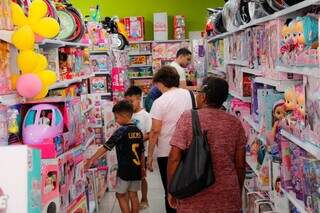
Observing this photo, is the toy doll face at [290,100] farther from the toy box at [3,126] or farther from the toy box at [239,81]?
the toy box at [239,81]

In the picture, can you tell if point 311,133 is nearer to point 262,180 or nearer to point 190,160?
point 190,160

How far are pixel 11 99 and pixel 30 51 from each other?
323 millimetres

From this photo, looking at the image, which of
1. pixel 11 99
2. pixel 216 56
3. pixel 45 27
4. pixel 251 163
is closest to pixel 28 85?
pixel 11 99

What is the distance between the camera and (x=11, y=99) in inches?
112

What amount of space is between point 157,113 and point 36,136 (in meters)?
1.78

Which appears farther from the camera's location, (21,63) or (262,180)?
(262,180)

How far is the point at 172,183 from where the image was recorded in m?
3.06

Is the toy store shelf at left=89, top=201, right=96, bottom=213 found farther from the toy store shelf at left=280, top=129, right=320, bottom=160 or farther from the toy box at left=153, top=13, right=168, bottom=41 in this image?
the toy box at left=153, top=13, right=168, bottom=41

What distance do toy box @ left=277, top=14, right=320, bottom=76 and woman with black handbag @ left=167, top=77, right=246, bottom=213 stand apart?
487 millimetres

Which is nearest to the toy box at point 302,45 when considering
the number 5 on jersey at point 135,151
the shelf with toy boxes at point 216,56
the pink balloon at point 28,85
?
the pink balloon at point 28,85

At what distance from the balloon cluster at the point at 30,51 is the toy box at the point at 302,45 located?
1.55 metres

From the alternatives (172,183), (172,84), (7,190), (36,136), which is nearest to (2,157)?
(7,190)

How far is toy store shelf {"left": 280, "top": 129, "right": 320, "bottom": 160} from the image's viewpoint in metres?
2.40

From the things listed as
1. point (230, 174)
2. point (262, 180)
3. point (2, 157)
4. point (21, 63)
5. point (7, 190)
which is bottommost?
point (262, 180)
